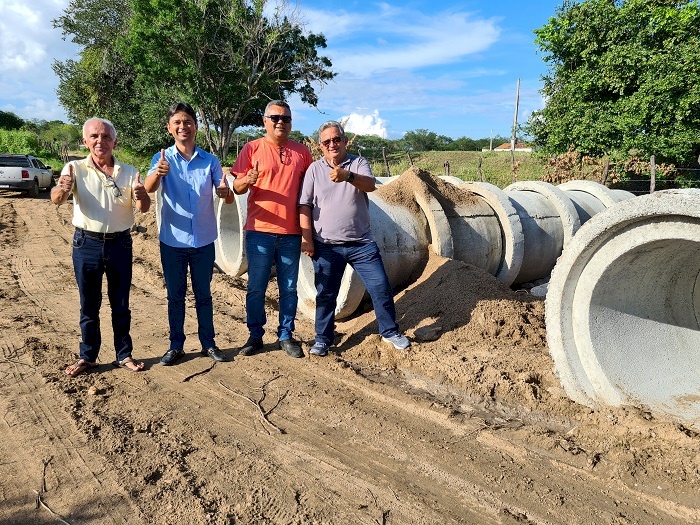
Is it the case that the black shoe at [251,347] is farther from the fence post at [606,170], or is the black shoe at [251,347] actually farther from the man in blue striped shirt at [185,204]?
the fence post at [606,170]

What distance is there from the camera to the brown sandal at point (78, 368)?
383 cm

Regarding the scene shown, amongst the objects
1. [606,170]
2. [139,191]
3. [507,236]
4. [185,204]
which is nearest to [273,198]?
[185,204]

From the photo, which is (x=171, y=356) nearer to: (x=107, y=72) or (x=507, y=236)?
(x=507, y=236)

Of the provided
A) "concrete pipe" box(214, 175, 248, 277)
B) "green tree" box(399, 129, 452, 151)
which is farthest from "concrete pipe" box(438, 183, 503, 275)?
"green tree" box(399, 129, 452, 151)

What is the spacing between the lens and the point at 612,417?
3.10 metres

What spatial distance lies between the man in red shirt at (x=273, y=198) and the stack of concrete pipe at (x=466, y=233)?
0.91 metres

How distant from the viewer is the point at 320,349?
4.36m

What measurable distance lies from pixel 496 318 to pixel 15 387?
390cm

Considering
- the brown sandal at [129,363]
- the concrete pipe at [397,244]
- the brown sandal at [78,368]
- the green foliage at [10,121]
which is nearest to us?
the brown sandal at [78,368]

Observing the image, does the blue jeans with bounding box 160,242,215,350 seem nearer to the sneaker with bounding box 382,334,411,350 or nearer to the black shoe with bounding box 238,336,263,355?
the black shoe with bounding box 238,336,263,355

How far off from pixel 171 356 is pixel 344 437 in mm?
1781

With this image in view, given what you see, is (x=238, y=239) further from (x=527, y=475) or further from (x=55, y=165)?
(x=55, y=165)

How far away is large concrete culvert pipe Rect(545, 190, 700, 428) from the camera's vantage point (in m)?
3.10

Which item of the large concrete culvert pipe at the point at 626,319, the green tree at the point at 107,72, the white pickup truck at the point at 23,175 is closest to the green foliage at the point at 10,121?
the green tree at the point at 107,72
